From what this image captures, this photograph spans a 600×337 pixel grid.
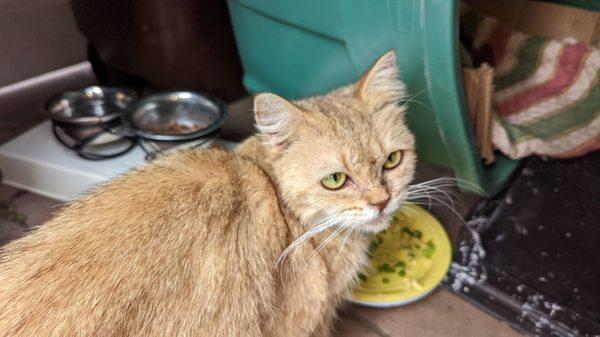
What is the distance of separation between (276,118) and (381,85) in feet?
0.96

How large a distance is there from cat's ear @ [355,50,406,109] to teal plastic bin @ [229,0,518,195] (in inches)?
4.0

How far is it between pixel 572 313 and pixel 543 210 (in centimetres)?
39

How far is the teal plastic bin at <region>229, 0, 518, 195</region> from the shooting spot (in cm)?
116

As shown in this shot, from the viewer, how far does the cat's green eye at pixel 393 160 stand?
3.69ft

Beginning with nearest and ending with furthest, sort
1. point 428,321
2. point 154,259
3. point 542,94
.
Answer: point 154,259
point 428,321
point 542,94

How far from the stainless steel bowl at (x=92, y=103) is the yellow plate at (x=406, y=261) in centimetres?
101

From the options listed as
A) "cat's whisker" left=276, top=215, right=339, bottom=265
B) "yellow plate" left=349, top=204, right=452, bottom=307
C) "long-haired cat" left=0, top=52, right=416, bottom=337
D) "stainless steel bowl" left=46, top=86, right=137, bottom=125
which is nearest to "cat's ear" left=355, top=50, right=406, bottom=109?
"long-haired cat" left=0, top=52, right=416, bottom=337

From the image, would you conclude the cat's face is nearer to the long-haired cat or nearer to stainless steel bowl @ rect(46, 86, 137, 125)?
the long-haired cat

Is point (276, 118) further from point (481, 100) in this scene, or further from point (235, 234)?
point (481, 100)

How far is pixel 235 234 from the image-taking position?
996 mm

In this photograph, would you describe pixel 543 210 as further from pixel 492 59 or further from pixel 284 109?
pixel 284 109

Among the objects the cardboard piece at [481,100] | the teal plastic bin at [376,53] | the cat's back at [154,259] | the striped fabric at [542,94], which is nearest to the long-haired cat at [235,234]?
the cat's back at [154,259]

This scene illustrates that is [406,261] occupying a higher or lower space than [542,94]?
lower

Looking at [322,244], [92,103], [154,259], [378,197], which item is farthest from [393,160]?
[92,103]
